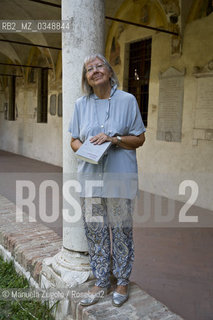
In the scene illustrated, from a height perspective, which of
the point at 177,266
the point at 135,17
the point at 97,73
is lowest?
the point at 177,266

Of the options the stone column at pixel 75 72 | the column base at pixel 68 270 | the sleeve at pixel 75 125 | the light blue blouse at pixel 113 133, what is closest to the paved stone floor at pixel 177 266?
the column base at pixel 68 270

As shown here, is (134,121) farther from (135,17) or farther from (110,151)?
(135,17)

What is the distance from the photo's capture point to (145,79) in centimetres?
716

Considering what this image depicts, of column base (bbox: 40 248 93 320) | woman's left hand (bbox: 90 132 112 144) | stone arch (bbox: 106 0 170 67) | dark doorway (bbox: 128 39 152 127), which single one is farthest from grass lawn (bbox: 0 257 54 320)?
stone arch (bbox: 106 0 170 67)

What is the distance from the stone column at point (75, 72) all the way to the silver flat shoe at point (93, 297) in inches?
7.3

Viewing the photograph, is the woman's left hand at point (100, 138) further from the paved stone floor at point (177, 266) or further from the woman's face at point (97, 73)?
the paved stone floor at point (177, 266)

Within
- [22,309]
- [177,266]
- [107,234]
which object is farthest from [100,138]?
[177,266]

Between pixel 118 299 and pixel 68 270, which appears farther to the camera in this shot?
pixel 68 270

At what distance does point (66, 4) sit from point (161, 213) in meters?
4.08

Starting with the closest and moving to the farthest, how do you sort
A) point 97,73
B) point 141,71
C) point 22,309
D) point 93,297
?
point 97,73
point 93,297
point 22,309
point 141,71

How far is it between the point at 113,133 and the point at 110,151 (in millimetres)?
124

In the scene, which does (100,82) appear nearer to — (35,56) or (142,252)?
(142,252)

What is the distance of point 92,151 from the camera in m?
1.75

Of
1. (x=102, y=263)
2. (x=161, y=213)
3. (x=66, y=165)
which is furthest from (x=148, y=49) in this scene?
(x=102, y=263)
